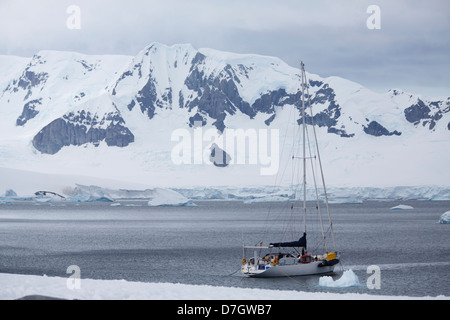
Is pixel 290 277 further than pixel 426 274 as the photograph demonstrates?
No

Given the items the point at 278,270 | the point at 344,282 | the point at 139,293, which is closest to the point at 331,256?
the point at 278,270

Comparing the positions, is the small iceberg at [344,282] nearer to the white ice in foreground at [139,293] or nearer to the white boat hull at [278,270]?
the white boat hull at [278,270]

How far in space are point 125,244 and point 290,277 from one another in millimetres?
34229

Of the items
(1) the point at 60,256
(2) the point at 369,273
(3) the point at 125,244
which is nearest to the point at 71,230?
(3) the point at 125,244

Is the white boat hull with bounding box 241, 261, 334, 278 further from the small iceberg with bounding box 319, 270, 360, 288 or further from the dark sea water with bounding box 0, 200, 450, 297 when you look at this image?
the small iceberg with bounding box 319, 270, 360, 288

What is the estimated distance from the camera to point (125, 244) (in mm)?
75625

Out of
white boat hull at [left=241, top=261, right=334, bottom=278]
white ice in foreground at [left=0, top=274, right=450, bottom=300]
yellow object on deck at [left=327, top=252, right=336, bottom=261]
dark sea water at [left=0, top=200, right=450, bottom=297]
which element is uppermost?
white ice in foreground at [left=0, top=274, right=450, bottom=300]

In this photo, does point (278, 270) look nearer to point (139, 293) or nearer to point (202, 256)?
point (202, 256)

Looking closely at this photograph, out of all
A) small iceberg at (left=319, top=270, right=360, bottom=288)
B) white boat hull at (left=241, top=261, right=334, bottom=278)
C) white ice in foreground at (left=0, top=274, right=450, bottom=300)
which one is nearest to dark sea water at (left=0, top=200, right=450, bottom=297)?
small iceberg at (left=319, top=270, right=360, bottom=288)

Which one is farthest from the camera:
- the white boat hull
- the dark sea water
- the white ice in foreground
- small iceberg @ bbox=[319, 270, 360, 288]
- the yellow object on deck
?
the yellow object on deck

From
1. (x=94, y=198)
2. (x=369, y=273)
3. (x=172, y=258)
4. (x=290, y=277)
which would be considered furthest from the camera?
(x=94, y=198)

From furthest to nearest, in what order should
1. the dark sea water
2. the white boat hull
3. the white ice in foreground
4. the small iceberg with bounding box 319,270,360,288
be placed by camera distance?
the white boat hull
the dark sea water
the small iceberg with bounding box 319,270,360,288
the white ice in foreground
